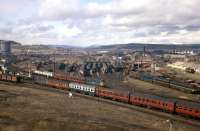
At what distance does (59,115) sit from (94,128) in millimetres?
10403

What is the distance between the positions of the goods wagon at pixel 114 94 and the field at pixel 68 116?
4.71 meters

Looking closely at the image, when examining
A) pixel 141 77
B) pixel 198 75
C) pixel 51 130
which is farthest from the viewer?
pixel 198 75

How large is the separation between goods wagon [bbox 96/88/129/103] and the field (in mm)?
4713

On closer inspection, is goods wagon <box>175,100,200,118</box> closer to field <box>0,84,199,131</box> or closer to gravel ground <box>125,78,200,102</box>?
field <box>0,84,199,131</box>

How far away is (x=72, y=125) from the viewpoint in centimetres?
4681

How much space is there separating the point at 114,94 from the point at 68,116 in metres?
20.0

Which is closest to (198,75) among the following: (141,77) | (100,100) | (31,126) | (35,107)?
(141,77)

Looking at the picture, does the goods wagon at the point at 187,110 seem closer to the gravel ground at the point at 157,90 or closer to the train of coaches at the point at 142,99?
the train of coaches at the point at 142,99

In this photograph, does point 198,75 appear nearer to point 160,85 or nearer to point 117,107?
point 160,85

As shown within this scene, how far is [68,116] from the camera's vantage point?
53.1 metres

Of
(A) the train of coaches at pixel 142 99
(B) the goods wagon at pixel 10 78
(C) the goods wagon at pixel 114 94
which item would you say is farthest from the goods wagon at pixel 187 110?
(B) the goods wagon at pixel 10 78

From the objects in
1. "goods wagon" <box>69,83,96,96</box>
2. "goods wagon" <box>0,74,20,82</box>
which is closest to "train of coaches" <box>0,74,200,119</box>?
"goods wagon" <box>69,83,96,96</box>

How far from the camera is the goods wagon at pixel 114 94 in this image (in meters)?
68.4

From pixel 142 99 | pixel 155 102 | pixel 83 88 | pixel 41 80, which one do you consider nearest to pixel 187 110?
pixel 155 102
